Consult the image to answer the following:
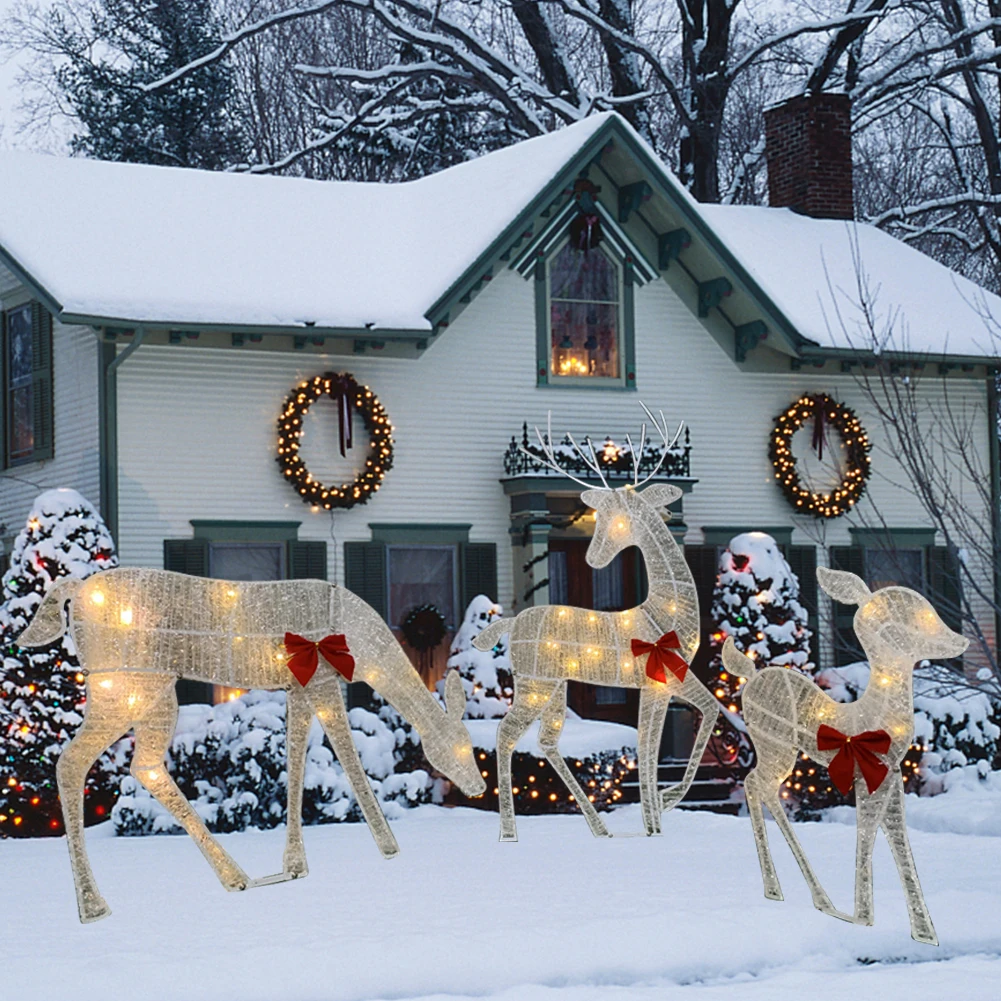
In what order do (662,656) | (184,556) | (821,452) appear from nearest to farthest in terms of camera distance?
(662,656) → (184,556) → (821,452)

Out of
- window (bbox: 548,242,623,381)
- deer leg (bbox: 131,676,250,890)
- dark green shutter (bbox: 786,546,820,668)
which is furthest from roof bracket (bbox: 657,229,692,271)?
deer leg (bbox: 131,676,250,890)

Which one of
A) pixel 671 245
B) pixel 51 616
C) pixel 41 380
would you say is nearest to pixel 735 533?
pixel 671 245

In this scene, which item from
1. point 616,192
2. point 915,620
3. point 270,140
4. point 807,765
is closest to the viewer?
point 915,620

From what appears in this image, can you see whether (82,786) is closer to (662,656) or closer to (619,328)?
(662,656)

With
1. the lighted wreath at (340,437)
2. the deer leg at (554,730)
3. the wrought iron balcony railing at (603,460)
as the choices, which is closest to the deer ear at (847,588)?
the deer leg at (554,730)

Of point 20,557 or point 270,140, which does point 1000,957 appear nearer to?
point 20,557

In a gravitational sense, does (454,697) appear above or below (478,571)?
below

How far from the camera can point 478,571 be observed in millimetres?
20297

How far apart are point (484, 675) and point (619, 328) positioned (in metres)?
4.96

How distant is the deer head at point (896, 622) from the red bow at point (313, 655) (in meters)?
3.07

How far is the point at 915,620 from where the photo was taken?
1107 cm

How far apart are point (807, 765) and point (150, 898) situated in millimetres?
8327

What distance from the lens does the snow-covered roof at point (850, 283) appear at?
71.2 feet

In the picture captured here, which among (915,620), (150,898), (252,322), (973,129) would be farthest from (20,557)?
(973,129)
